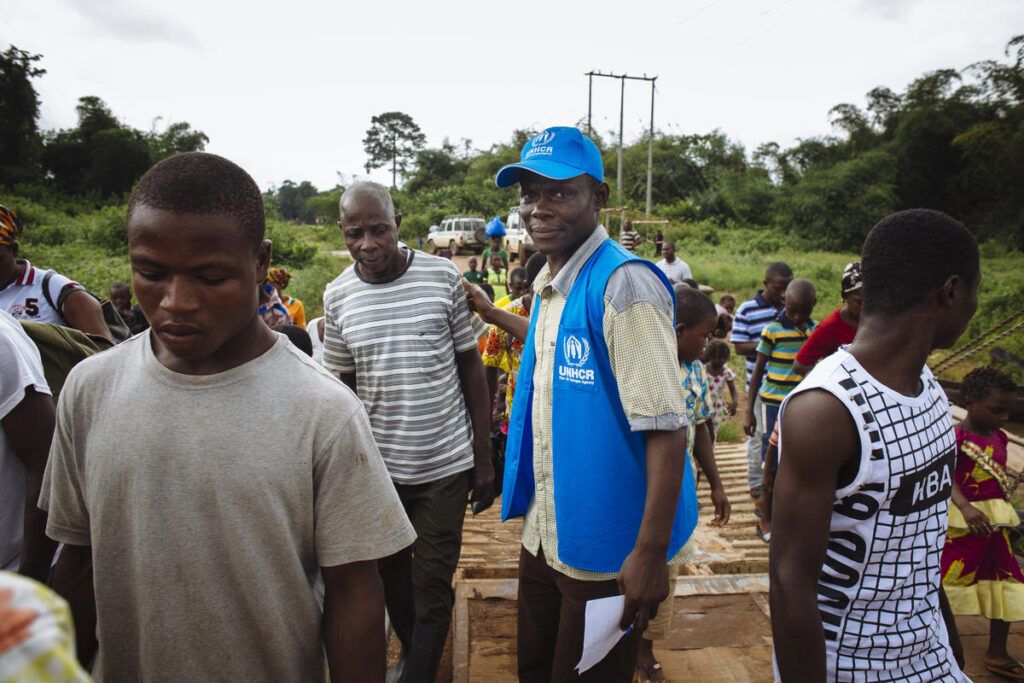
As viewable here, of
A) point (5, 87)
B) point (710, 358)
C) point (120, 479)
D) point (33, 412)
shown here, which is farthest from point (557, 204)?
point (5, 87)

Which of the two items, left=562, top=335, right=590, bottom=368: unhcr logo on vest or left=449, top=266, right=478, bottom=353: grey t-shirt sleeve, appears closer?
left=562, top=335, right=590, bottom=368: unhcr logo on vest

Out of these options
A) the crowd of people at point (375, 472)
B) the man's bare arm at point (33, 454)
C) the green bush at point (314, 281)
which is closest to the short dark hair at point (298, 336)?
the crowd of people at point (375, 472)

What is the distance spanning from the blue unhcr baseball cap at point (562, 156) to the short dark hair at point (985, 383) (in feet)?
7.98

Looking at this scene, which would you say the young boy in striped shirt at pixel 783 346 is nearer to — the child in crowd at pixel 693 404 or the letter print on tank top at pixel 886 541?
the child in crowd at pixel 693 404

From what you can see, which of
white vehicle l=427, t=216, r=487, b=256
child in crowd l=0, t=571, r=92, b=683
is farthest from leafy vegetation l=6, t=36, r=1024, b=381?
child in crowd l=0, t=571, r=92, b=683

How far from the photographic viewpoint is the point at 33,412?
1.73 m

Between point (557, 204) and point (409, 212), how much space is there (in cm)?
3678

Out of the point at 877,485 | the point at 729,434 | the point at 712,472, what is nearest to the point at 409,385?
the point at 712,472

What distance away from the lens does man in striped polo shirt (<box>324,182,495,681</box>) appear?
2.88 meters

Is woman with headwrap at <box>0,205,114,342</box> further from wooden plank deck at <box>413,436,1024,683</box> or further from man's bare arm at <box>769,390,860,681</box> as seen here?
man's bare arm at <box>769,390,860,681</box>

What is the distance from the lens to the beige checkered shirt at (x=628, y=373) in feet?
5.90

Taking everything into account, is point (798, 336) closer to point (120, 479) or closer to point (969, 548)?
point (969, 548)

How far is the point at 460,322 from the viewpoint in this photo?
3104 millimetres

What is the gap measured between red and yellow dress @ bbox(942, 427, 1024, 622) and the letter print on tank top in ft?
6.18
